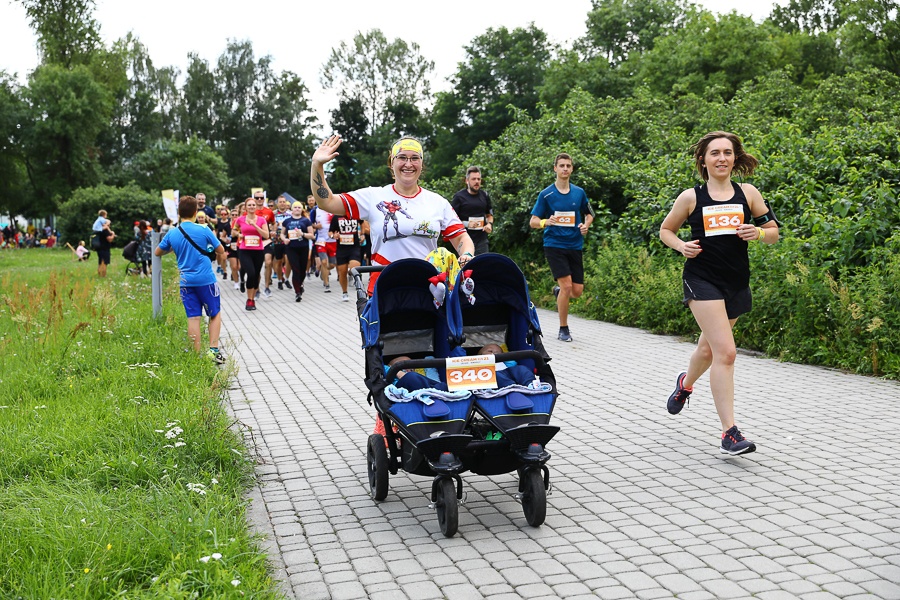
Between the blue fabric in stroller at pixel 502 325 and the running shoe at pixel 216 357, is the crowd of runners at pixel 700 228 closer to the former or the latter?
the blue fabric in stroller at pixel 502 325

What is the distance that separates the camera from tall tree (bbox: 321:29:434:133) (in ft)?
265

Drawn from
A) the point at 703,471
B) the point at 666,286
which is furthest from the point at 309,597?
the point at 666,286

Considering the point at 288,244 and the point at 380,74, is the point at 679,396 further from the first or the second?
the point at 380,74

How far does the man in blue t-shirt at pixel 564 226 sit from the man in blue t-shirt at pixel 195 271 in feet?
13.3

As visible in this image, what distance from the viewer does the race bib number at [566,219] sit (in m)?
12.2

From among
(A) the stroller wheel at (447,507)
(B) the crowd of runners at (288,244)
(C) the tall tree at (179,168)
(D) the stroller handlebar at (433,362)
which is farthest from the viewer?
(C) the tall tree at (179,168)

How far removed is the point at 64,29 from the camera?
67750 millimetres

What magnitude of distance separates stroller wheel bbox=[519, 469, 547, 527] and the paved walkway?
0.08 m

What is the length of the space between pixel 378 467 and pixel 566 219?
7229 millimetres

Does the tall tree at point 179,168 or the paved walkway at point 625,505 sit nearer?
the paved walkway at point 625,505

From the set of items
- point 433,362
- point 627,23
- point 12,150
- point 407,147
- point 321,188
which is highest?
point 627,23

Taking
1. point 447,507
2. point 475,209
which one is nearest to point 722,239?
point 447,507

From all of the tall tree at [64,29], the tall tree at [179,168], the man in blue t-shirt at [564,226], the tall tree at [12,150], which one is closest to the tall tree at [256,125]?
the tall tree at [179,168]

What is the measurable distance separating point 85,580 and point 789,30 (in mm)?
69906
